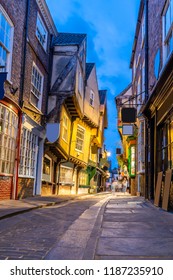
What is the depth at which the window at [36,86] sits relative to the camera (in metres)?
14.2

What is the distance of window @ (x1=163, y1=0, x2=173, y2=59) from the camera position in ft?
32.2

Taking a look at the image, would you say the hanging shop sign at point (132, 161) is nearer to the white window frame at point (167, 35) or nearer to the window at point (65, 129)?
the window at point (65, 129)

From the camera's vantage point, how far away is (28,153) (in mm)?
13445

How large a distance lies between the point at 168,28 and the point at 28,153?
25.0 feet

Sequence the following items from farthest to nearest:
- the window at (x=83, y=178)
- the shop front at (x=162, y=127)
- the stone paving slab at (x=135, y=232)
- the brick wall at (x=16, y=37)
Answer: the window at (x=83, y=178) < the brick wall at (x=16, y=37) < the shop front at (x=162, y=127) < the stone paving slab at (x=135, y=232)

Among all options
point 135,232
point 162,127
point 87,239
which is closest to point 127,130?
point 162,127

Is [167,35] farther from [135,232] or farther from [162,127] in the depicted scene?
[135,232]

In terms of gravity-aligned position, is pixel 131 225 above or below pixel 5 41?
below

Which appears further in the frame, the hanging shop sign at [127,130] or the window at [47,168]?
the window at [47,168]

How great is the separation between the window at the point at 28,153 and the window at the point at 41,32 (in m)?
5.04

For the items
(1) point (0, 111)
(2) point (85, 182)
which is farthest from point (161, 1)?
(2) point (85, 182)

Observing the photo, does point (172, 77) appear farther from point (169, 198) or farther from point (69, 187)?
point (69, 187)

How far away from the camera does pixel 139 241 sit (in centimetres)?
432

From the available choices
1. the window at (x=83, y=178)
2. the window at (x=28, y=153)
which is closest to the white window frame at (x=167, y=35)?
the window at (x=28, y=153)
